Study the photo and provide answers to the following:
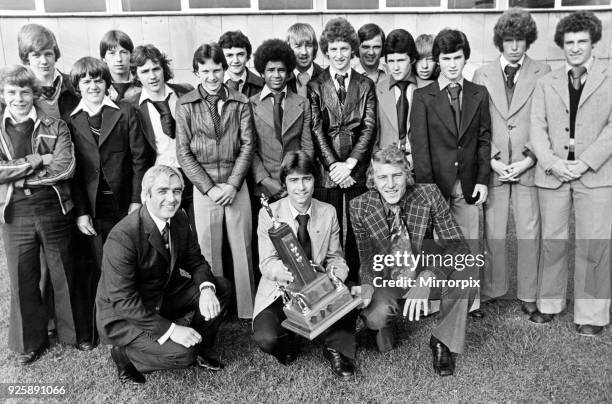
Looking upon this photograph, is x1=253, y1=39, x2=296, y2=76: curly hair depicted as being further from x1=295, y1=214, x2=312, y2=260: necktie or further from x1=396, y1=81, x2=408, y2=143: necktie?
x1=295, y1=214, x2=312, y2=260: necktie

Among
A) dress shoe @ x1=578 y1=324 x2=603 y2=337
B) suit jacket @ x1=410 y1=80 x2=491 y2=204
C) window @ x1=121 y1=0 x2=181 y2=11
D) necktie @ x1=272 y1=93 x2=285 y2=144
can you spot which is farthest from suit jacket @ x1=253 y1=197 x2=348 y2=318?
window @ x1=121 y1=0 x2=181 y2=11

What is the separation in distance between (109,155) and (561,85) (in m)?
3.48

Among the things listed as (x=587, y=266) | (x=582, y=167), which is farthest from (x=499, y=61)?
(x=587, y=266)

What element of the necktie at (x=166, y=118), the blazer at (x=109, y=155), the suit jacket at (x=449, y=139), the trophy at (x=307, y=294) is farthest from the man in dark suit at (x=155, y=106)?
the suit jacket at (x=449, y=139)

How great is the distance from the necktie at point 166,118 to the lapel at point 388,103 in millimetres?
1724

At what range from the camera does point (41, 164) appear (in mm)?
3600

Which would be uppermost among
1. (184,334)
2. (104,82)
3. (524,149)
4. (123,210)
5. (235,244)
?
(104,82)

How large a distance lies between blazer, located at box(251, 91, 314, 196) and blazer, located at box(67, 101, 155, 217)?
915 mm

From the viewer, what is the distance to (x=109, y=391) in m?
3.45

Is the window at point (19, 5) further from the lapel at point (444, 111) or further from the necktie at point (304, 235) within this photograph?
the lapel at point (444, 111)

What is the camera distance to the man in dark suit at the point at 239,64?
15.2ft

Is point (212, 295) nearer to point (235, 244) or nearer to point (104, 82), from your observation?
point (235, 244)

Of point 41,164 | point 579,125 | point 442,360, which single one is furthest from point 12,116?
point 579,125

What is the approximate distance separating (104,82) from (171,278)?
62.9 inches
